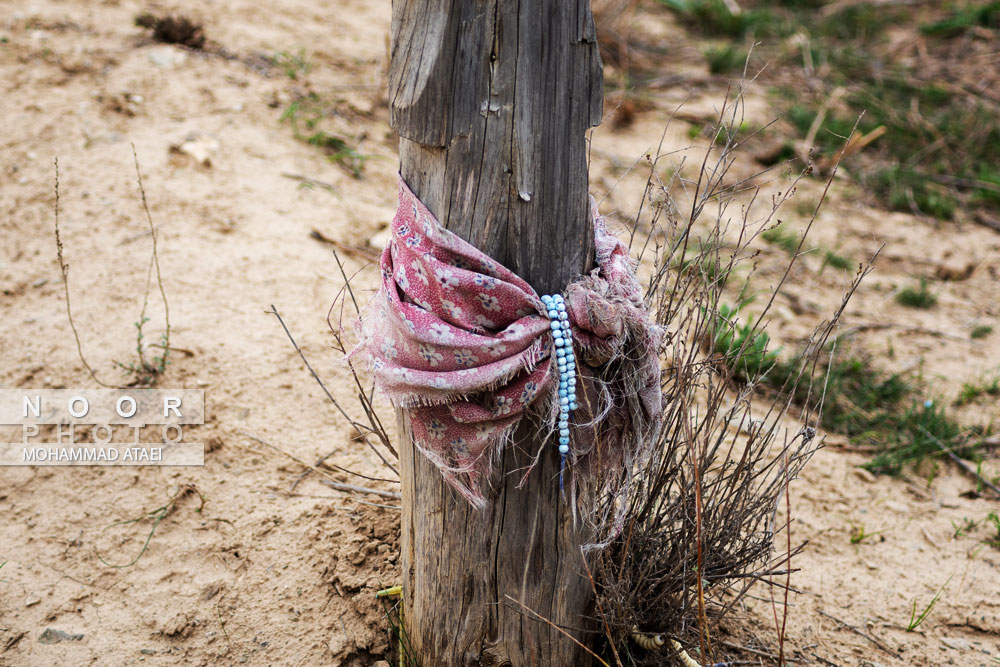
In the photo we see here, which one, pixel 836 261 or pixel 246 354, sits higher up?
pixel 836 261

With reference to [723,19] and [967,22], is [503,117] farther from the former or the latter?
[967,22]

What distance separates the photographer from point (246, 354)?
123 inches

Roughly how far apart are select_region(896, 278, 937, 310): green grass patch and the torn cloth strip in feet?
10.4

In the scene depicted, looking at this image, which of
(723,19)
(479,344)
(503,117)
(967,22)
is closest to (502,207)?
(503,117)

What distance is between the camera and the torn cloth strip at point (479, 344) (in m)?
1.60

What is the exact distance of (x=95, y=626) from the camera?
89.3 inches

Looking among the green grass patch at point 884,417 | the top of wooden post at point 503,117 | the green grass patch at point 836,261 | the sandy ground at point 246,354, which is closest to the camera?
the top of wooden post at point 503,117

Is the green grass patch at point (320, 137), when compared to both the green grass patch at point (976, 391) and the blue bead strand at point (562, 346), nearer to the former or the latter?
the blue bead strand at point (562, 346)

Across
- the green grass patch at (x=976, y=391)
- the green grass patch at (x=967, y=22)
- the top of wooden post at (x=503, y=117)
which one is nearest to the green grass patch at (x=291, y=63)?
the top of wooden post at (x=503, y=117)

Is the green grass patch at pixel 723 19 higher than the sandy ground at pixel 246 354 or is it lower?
higher

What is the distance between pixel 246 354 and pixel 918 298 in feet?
11.3

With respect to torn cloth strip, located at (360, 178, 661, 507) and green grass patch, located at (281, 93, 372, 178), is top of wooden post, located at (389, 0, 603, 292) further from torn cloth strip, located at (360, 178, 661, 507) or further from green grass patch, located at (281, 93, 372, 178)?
green grass patch, located at (281, 93, 372, 178)

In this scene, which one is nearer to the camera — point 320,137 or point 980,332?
point 980,332

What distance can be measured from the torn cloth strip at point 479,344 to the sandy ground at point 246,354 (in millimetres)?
719
